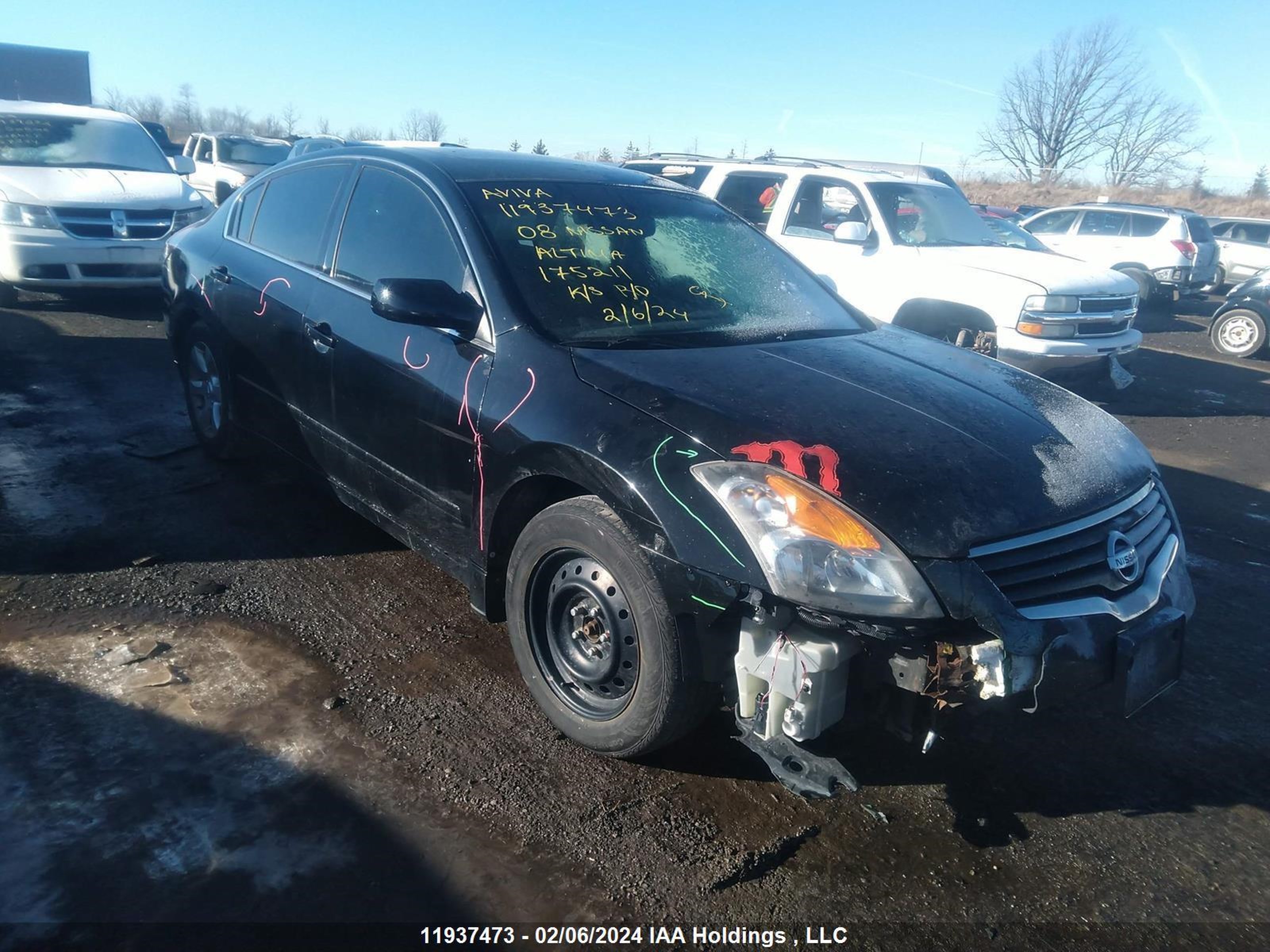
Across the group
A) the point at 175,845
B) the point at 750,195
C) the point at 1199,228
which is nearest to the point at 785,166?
the point at 750,195

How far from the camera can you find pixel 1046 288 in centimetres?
766

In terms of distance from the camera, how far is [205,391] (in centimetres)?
521

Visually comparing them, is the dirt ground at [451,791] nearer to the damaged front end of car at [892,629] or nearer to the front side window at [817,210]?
the damaged front end of car at [892,629]

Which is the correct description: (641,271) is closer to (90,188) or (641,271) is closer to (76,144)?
(90,188)

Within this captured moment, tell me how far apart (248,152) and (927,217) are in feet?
53.1

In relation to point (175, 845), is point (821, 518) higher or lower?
higher

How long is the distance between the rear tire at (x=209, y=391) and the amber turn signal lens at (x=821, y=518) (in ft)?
11.2

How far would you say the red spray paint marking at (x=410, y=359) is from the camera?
3385 millimetres

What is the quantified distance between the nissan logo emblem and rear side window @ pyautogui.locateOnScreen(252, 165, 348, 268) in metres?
3.31

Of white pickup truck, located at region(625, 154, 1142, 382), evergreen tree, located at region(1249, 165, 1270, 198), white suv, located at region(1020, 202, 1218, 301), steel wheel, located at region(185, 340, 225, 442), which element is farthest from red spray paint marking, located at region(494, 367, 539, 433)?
evergreen tree, located at region(1249, 165, 1270, 198)

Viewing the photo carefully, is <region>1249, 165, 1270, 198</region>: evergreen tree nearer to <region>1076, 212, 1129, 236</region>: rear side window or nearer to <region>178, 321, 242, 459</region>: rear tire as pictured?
<region>1076, 212, 1129, 236</region>: rear side window

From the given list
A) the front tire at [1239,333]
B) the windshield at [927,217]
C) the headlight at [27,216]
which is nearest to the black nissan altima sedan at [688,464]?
the windshield at [927,217]

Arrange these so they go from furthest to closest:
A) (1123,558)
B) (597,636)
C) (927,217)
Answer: (927,217) → (597,636) → (1123,558)

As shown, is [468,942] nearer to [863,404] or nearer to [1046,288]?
[863,404]
